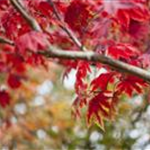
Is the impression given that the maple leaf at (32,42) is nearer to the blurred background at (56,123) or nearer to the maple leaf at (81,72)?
the maple leaf at (81,72)

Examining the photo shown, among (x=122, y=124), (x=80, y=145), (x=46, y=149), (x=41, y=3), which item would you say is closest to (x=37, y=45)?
(x=41, y=3)

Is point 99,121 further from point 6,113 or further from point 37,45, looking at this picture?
point 6,113

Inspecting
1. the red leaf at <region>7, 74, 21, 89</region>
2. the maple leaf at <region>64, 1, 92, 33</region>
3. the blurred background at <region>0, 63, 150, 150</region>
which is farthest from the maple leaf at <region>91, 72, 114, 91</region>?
the red leaf at <region>7, 74, 21, 89</region>

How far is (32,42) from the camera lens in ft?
3.14

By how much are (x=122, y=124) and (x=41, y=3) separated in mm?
1791

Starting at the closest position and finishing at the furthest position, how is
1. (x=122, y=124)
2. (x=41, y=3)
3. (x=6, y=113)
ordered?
1. (x=41, y=3)
2. (x=122, y=124)
3. (x=6, y=113)

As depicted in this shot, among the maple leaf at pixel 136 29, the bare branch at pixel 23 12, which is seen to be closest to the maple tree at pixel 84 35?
the bare branch at pixel 23 12

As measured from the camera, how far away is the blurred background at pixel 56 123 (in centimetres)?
281

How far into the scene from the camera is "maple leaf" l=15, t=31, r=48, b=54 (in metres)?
0.95

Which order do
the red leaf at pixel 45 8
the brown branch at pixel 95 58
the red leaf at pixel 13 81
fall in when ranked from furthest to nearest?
the red leaf at pixel 13 81 → the red leaf at pixel 45 8 → the brown branch at pixel 95 58

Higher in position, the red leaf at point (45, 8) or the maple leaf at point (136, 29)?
the red leaf at point (45, 8)

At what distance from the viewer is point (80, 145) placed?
10.4 feet

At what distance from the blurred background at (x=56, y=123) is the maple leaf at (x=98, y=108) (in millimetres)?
1384

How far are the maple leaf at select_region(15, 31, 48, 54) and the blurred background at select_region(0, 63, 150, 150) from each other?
179 centimetres
